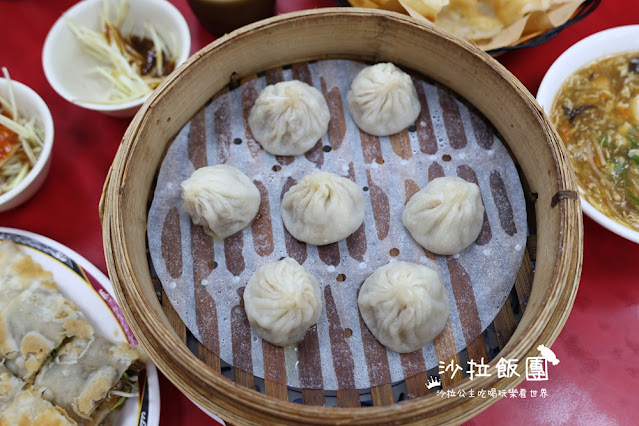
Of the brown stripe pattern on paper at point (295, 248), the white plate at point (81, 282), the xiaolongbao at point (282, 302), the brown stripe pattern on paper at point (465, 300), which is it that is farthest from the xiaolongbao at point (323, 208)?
the white plate at point (81, 282)

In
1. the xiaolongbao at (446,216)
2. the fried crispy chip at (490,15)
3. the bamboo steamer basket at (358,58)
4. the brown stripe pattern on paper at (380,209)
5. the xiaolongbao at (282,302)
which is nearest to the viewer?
the bamboo steamer basket at (358,58)

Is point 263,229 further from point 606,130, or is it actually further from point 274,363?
point 606,130

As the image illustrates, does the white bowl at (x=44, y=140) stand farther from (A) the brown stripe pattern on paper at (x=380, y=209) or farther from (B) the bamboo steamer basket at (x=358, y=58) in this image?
(A) the brown stripe pattern on paper at (x=380, y=209)

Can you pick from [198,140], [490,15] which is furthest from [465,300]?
[490,15]

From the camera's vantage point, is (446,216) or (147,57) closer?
(446,216)

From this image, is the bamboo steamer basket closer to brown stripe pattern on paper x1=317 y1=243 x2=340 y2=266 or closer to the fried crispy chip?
the fried crispy chip
